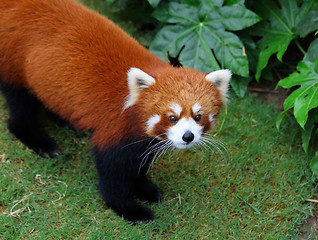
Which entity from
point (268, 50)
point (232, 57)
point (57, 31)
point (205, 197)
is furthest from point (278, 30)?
point (57, 31)

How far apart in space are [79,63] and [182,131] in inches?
36.9

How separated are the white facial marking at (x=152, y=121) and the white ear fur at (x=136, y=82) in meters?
0.17

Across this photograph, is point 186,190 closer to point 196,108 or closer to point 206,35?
point 196,108

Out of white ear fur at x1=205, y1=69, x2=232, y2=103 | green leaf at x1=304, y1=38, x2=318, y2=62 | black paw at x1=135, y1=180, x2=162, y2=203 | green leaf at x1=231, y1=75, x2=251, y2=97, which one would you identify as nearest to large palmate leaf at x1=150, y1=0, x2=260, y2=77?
green leaf at x1=231, y1=75, x2=251, y2=97

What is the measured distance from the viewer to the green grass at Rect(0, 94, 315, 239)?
301 cm

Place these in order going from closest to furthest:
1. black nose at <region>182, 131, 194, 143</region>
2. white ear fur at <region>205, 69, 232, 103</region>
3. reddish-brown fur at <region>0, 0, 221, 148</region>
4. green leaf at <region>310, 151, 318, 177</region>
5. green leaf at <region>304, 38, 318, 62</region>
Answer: black nose at <region>182, 131, 194, 143</region> < white ear fur at <region>205, 69, 232, 103</region> < reddish-brown fur at <region>0, 0, 221, 148</region> < green leaf at <region>310, 151, 318, 177</region> < green leaf at <region>304, 38, 318, 62</region>

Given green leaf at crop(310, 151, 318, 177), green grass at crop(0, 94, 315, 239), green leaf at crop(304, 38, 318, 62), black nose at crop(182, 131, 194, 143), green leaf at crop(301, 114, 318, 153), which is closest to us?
black nose at crop(182, 131, 194, 143)

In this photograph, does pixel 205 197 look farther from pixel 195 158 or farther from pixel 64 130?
pixel 64 130

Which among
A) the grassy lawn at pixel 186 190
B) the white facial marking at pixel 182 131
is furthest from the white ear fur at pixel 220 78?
the grassy lawn at pixel 186 190

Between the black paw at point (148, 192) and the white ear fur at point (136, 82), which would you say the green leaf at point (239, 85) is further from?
the white ear fur at point (136, 82)

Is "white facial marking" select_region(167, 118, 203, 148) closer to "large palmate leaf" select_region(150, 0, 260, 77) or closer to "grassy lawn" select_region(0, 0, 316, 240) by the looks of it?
"grassy lawn" select_region(0, 0, 316, 240)

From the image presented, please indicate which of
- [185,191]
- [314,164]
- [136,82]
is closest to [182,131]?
[136,82]

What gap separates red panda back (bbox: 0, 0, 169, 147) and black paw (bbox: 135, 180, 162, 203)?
0.67 m

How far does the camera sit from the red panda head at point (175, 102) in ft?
8.02
